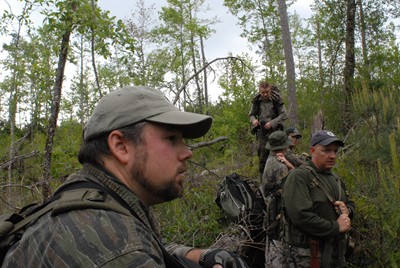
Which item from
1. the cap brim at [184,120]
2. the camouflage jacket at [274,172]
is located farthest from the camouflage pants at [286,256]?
the cap brim at [184,120]

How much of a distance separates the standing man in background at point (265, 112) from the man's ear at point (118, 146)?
19.0 ft

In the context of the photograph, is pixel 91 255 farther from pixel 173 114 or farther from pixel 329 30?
pixel 329 30

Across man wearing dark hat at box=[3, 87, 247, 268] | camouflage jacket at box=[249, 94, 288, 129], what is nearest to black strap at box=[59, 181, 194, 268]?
man wearing dark hat at box=[3, 87, 247, 268]

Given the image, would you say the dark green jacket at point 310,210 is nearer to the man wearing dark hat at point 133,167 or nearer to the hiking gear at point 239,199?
the hiking gear at point 239,199

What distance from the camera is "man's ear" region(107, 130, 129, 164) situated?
53.7 inches

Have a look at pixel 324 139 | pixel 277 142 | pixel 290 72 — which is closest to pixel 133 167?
pixel 324 139

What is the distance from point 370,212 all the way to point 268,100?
284 centimetres

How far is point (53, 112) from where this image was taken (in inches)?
208

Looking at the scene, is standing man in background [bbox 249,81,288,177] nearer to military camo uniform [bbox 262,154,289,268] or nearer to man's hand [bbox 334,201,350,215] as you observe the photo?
military camo uniform [bbox 262,154,289,268]

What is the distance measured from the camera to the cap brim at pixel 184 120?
134cm

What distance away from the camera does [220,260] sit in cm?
155

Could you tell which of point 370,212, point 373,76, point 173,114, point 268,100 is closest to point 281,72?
point 373,76

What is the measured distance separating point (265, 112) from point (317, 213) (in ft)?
11.2

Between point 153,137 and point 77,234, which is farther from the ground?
point 153,137
